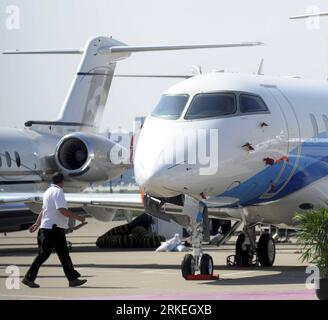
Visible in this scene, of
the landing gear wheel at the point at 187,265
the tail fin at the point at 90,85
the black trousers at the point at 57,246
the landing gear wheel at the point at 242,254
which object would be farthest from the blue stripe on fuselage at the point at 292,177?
the tail fin at the point at 90,85

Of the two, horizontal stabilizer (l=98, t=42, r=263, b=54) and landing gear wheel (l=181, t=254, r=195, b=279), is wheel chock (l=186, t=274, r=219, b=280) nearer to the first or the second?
landing gear wheel (l=181, t=254, r=195, b=279)

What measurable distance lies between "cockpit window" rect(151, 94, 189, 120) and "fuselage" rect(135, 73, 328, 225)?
0.10ft

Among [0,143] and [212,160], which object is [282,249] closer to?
[0,143]

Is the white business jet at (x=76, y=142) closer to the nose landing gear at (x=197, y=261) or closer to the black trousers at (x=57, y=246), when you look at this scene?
the nose landing gear at (x=197, y=261)

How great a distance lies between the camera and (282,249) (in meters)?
30.5

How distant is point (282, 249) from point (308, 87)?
32.5 ft

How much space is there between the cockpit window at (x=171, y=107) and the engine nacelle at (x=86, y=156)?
12.5m

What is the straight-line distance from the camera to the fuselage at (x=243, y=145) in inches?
692

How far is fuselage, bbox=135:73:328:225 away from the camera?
17578 mm

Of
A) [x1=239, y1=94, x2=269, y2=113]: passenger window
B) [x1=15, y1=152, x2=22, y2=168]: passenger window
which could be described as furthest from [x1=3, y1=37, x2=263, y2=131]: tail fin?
[x1=239, y1=94, x2=269, y2=113]: passenger window

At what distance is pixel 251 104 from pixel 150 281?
3.57 metres

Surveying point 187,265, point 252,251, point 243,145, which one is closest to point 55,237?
point 187,265

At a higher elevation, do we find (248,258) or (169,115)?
(169,115)
